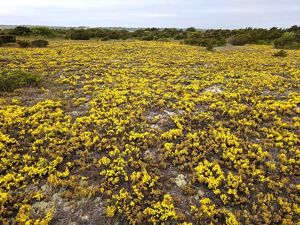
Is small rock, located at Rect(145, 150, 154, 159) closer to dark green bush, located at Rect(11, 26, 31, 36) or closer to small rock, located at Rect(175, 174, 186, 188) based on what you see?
small rock, located at Rect(175, 174, 186, 188)

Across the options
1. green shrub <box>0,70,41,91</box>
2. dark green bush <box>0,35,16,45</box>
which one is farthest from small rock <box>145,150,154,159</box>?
dark green bush <box>0,35,16,45</box>

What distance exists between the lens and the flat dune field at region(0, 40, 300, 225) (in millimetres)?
7488

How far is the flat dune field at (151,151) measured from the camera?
749 centimetres

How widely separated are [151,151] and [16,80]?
909 cm

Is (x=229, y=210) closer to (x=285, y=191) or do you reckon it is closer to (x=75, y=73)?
(x=285, y=191)

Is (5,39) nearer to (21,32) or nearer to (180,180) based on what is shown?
(21,32)

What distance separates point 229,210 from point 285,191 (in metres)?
1.86

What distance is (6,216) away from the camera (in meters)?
7.36

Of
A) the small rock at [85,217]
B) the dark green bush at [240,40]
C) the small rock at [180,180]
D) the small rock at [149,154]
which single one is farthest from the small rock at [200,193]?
the dark green bush at [240,40]

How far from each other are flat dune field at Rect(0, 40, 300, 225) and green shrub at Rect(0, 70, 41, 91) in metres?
0.69

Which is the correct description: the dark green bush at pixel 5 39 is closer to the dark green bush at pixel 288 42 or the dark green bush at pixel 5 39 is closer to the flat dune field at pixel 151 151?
the flat dune field at pixel 151 151

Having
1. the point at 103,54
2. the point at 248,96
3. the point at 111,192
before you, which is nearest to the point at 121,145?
the point at 111,192

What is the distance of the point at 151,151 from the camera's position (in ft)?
31.7

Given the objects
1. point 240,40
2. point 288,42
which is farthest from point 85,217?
point 288,42
